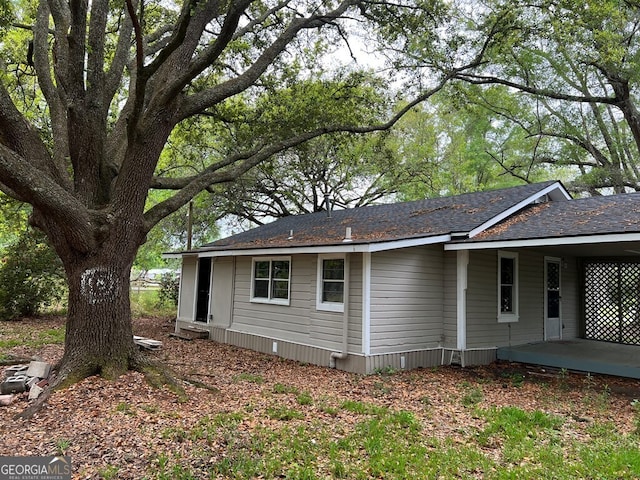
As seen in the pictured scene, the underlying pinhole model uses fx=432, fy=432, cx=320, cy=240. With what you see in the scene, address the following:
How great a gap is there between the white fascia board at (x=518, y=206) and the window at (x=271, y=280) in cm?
415

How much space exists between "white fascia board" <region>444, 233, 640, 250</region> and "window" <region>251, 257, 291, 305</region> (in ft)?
12.1

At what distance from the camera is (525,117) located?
1922cm

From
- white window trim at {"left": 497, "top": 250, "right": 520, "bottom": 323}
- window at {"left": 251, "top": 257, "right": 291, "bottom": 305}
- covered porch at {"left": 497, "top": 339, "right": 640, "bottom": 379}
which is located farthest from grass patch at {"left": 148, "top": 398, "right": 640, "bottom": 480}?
window at {"left": 251, "top": 257, "right": 291, "bottom": 305}

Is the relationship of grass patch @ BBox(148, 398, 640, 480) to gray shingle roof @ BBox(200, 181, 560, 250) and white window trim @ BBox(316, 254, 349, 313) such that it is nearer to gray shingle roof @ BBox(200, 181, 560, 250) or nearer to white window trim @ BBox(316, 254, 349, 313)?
white window trim @ BBox(316, 254, 349, 313)

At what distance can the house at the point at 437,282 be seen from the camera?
26.2 ft

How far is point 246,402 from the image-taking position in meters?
5.64

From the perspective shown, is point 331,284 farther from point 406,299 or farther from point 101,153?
point 101,153

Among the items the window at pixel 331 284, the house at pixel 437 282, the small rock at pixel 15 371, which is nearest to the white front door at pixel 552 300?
the house at pixel 437 282

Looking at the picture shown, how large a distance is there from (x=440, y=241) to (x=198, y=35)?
19.0ft

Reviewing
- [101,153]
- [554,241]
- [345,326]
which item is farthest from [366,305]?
[101,153]

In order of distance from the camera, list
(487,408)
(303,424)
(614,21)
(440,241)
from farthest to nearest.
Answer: (614,21) → (440,241) → (487,408) → (303,424)

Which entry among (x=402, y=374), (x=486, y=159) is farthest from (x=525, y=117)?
(x=402, y=374)

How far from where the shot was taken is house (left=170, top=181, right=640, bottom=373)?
7984mm

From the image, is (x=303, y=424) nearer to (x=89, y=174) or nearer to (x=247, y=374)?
(x=247, y=374)
